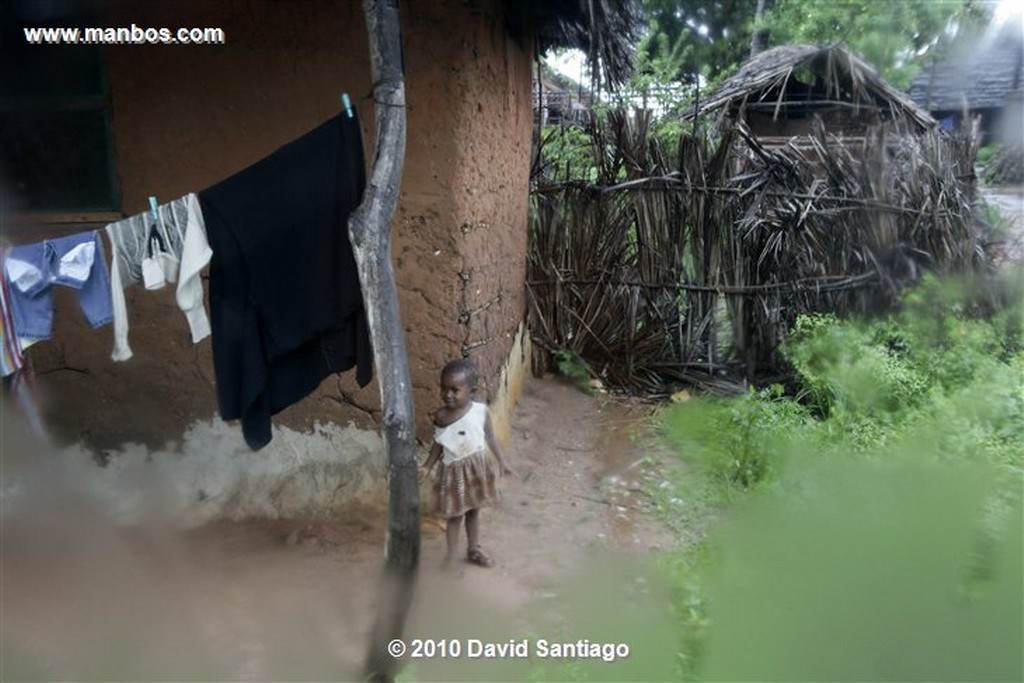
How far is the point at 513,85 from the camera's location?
4.57m

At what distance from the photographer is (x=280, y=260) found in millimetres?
2412

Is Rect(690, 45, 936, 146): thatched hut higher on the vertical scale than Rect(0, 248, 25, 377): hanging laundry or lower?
higher

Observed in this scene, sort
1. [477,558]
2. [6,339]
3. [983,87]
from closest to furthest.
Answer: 1. [6,339]
2. [477,558]
3. [983,87]

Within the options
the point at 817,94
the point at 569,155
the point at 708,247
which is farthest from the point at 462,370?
the point at 817,94

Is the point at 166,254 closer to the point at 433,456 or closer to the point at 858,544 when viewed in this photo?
the point at 433,456

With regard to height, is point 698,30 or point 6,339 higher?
point 698,30

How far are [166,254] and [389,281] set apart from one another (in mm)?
734

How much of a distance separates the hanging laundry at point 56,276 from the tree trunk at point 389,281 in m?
0.89

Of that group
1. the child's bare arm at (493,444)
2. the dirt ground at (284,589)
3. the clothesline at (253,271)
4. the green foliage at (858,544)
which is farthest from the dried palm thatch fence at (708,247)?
the clothesline at (253,271)

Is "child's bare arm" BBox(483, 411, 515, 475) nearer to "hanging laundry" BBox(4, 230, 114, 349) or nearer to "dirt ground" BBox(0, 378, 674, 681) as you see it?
"dirt ground" BBox(0, 378, 674, 681)

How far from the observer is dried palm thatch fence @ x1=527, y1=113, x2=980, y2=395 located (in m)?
5.61

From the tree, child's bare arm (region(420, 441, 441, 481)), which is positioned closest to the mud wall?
child's bare arm (region(420, 441, 441, 481))

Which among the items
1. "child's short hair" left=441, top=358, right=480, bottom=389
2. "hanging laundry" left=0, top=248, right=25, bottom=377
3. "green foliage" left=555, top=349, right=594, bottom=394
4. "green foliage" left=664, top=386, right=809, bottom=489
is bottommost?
→ "green foliage" left=664, top=386, right=809, bottom=489

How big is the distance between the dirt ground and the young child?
32 centimetres
